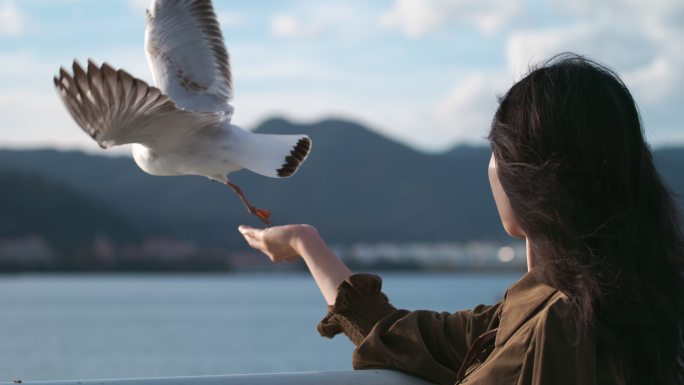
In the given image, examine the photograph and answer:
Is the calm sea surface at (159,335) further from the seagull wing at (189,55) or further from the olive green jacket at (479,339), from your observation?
the olive green jacket at (479,339)

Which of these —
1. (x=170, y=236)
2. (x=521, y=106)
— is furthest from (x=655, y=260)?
(x=170, y=236)

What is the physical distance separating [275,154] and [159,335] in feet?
117

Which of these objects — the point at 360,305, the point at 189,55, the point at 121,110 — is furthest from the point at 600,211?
the point at 189,55

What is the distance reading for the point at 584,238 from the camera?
158 cm

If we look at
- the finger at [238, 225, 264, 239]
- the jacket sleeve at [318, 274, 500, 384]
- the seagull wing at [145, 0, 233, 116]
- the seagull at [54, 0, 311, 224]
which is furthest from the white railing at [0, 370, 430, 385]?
the seagull wing at [145, 0, 233, 116]

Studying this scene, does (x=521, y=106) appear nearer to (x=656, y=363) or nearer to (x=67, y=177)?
(x=656, y=363)

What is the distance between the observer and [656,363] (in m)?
1.57

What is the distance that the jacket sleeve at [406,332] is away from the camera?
6.48ft

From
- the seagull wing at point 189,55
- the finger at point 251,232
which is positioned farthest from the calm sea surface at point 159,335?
the finger at point 251,232

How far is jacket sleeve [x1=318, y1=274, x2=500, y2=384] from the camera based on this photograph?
198 centimetres

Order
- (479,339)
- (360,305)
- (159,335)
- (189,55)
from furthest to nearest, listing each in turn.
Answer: (159,335), (189,55), (360,305), (479,339)

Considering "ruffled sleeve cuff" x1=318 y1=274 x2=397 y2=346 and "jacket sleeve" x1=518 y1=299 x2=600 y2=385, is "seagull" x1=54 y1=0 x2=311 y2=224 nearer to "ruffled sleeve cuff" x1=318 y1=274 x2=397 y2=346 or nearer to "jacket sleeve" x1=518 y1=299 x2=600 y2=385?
"ruffled sleeve cuff" x1=318 y1=274 x2=397 y2=346

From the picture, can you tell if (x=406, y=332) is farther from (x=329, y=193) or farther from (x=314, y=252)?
(x=329, y=193)

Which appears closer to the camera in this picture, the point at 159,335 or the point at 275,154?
the point at 275,154
